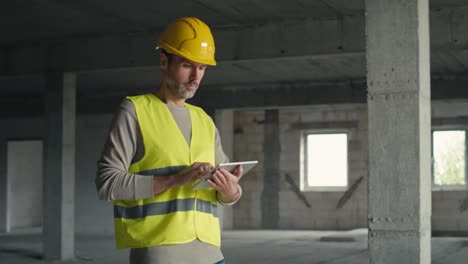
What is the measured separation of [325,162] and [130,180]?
2083 centimetres

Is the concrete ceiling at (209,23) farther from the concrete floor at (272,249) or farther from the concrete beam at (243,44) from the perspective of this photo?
the concrete floor at (272,249)

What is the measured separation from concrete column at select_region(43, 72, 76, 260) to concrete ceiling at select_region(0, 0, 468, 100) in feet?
1.74

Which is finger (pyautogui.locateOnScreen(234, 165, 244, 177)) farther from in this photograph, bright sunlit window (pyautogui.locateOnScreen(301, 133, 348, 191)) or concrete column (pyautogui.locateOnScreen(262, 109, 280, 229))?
concrete column (pyautogui.locateOnScreen(262, 109, 280, 229))

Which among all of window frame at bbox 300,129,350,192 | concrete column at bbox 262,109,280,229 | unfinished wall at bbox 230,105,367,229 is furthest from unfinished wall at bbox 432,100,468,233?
concrete column at bbox 262,109,280,229

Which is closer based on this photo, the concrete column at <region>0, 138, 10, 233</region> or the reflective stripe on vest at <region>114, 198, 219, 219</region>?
the reflective stripe on vest at <region>114, 198, 219, 219</region>

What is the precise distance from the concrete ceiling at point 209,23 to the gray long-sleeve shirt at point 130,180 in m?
8.65

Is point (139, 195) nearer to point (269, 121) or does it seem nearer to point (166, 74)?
point (166, 74)

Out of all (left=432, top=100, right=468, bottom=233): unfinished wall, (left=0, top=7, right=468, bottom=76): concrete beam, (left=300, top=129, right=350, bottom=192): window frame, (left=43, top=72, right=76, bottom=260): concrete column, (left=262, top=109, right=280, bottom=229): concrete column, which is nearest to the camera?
(left=0, top=7, right=468, bottom=76): concrete beam

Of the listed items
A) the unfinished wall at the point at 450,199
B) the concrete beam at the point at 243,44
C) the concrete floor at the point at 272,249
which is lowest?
the concrete floor at the point at 272,249

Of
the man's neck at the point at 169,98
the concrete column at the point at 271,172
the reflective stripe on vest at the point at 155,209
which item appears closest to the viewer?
the reflective stripe on vest at the point at 155,209

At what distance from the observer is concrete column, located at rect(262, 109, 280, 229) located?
74.5 feet

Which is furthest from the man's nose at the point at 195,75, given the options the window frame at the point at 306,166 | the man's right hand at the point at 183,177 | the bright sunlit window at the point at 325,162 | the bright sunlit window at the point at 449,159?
the bright sunlit window at the point at 325,162

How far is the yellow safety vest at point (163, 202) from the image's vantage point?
215 centimetres

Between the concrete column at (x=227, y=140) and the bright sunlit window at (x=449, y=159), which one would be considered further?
the concrete column at (x=227, y=140)
